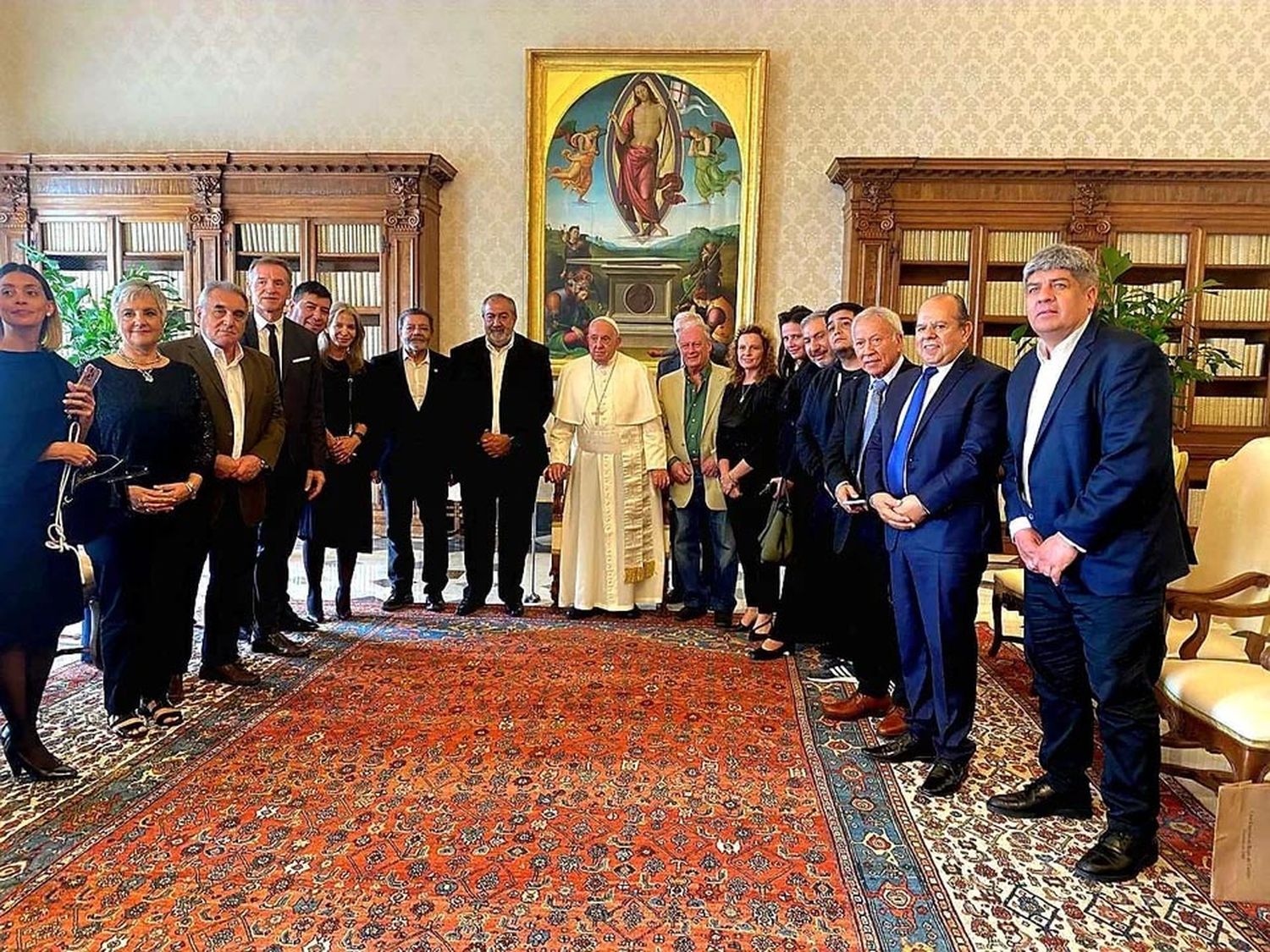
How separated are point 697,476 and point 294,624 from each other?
7.55 ft

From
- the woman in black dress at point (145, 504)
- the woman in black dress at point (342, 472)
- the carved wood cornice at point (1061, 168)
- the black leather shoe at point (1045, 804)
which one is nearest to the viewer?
the black leather shoe at point (1045, 804)

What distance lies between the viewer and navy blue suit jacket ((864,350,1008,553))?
2.81 m

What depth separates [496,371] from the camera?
204 inches

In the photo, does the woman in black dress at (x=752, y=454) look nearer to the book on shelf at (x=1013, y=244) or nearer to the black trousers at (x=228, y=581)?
the black trousers at (x=228, y=581)

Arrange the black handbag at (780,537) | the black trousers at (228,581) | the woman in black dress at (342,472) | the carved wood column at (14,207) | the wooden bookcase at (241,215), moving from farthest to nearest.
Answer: the carved wood column at (14,207) < the wooden bookcase at (241,215) < the woman in black dress at (342,472) < the black handbag at (780,537) < the black trousers at (228,581)

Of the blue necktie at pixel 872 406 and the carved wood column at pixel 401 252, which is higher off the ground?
the carved wood column at pixel 401 252

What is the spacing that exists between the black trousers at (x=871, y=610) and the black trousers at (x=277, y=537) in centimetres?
260

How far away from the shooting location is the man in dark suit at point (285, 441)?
423 centimetres

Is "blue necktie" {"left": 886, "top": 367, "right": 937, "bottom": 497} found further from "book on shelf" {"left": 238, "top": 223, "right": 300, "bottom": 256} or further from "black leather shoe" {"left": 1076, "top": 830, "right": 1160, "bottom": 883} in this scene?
"book on shelf" {"left": 238, "top": 223, "right": 300, "bottom": 256}

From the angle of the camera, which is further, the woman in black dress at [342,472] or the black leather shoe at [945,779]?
the woman in black dress at [342,472]

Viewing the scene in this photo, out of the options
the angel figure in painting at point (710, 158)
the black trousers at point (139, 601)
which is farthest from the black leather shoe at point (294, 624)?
the angel figure in painting at point (710, 158)

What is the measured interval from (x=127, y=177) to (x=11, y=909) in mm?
6746

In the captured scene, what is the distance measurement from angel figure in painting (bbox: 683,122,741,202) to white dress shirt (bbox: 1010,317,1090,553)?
5339mm

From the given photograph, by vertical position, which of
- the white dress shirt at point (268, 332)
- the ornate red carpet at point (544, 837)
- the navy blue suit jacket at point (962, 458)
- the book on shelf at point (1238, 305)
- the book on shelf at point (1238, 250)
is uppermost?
the book on shelf at point (1238, 250)
